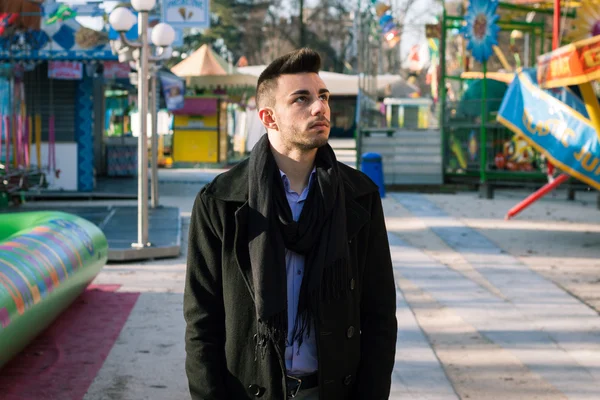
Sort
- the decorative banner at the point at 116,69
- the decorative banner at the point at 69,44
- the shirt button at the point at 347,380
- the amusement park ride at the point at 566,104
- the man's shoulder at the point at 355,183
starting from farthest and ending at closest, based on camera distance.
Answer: the decorative banner at the point at 116,69 → the decorative banner at the point at 69,44 → the amusement park ride at the point at 566,104 → the man's shoulder at the point at 355,183 → the shirt button at the point at 347,380

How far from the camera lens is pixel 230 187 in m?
3.23

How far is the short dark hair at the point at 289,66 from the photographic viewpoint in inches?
122

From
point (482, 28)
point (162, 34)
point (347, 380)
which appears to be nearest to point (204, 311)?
point (347, 380)

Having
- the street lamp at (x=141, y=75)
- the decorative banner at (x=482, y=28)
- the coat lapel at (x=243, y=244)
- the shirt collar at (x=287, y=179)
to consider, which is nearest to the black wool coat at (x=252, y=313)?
the coat lapel at (x=243, y=244)

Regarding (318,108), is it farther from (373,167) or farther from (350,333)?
(373,167)

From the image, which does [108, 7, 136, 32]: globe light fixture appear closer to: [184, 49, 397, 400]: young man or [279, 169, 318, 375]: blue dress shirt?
[184, 49, 397, 400]: young man

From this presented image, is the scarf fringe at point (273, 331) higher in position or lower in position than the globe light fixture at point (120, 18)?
lower

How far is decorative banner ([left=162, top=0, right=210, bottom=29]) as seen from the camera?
1831 cm

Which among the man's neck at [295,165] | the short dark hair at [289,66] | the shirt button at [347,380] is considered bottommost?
the shirt button at [347,380]

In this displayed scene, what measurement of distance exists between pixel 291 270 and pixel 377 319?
1.18 feet

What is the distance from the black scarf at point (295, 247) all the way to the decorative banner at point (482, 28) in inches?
638

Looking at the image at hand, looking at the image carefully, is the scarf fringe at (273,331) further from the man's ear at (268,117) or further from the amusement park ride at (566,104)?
the amusement park ride at (566,104)

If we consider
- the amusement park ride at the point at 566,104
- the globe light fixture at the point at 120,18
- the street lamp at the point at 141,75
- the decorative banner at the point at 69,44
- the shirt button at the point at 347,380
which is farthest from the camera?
the decorative banner at the point at 69,44

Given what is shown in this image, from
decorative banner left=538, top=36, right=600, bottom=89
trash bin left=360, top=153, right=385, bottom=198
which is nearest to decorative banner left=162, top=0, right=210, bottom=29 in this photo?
trash bin left=360, top=153, right=385, bottom=198
